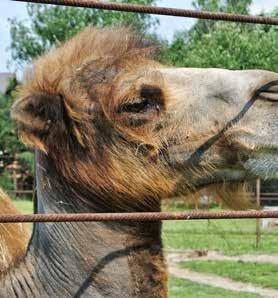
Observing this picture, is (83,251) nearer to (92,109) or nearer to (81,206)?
(81,206)

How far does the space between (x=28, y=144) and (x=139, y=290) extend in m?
0.76

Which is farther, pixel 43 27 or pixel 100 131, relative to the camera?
pixel 43 27

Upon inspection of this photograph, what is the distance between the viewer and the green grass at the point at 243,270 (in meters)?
8.99

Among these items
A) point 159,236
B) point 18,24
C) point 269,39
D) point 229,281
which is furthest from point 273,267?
point 18,24

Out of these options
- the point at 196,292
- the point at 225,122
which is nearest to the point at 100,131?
the point at 225,122

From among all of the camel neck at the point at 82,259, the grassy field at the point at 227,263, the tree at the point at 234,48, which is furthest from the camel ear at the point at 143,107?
the tree at the point at 234,48

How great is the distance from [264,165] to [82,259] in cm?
83

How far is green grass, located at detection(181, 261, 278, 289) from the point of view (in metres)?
8.99

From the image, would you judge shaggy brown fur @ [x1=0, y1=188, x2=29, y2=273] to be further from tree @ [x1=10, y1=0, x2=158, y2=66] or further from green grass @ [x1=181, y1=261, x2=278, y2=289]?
tree @ [x1=10, y1=0, x2=158, y2=66]

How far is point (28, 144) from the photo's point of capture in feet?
9.39

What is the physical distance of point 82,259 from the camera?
2.78 meters

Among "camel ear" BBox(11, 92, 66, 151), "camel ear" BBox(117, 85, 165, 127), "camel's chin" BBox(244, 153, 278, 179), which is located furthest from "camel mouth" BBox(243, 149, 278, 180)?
"camel ear" BBox(11, 92, 66, 151)

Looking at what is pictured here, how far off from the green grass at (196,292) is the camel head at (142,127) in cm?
546

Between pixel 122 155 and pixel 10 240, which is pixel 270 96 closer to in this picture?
pixel 122 155
